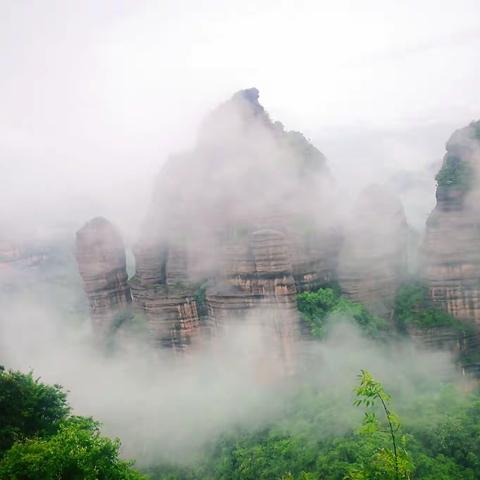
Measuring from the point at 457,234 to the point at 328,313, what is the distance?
330 inches

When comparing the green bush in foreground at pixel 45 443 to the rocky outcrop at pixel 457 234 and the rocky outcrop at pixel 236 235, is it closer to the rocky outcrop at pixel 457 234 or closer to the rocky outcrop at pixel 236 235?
the rocky outcrop at pixel 236 235

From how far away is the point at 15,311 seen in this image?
4869 centimetres

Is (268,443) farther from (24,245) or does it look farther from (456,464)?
(24,245)

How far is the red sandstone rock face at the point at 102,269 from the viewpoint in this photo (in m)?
36.1

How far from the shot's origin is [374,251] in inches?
1287

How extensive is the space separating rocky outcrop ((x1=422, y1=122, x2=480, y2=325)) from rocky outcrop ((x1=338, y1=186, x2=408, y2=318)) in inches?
81.5

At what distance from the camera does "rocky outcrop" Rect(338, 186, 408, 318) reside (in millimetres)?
32688

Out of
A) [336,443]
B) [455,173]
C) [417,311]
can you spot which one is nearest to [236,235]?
[417,311]

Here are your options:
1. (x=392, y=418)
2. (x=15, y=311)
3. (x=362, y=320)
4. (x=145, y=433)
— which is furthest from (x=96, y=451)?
(x=15, y=311)

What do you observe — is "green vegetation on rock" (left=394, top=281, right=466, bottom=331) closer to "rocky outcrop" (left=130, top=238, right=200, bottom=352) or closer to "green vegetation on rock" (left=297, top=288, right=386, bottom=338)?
"green vegetation on rock" (left=297, top=288, right=386, bottom=338)

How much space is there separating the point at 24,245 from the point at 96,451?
41389 millimetres

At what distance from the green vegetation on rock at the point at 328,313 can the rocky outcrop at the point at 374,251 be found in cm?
124

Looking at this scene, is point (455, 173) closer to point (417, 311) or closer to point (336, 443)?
point (417, 311)

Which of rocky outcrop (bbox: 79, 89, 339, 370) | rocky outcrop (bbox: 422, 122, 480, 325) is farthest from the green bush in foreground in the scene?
rocky outcrop (bbox: 422, 122, 480, 325)
